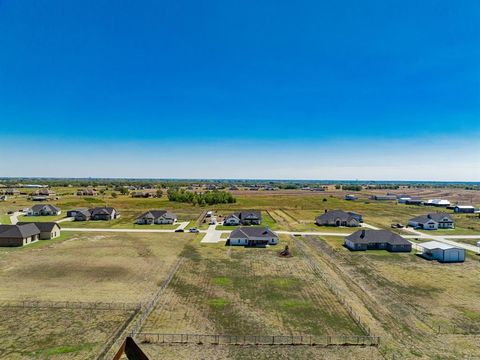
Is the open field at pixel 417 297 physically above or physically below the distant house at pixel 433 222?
below

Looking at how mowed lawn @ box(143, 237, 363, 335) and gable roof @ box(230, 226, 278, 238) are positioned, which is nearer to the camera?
mowed lawn @ box(143, 237, 363, 335)

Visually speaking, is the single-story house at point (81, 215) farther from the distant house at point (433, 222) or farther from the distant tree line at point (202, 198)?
the distant house at point (433, 222)

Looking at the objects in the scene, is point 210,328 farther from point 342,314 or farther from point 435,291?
point 435,291

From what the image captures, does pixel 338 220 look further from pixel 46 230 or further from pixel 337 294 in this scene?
pixel 46 230

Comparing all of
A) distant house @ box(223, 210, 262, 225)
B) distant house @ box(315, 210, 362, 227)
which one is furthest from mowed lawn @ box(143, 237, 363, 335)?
distant house @ box(315, 210, 362, 227)

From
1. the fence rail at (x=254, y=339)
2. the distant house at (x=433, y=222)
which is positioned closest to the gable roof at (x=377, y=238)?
the distant house at (x=433, y=222)

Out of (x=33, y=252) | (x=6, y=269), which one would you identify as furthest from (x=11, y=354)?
(x=33, y=252)

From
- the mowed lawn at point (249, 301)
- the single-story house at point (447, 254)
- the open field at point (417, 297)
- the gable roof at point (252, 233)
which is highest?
the gable roof at point (252, 233)

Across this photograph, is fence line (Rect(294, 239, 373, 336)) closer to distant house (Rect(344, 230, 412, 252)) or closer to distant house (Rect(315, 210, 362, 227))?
distant house (Rect(344, 230, 412, 252))
